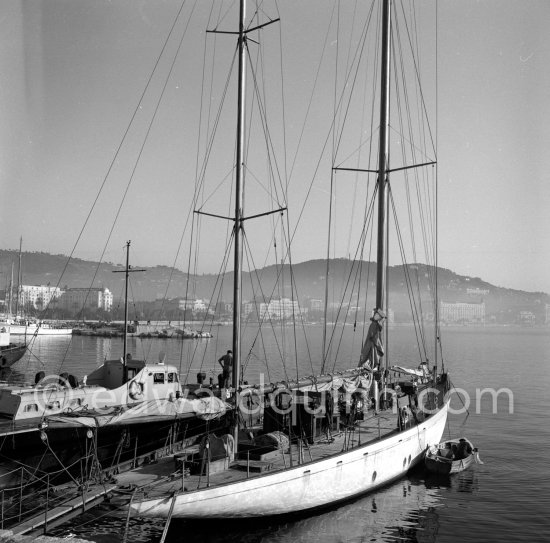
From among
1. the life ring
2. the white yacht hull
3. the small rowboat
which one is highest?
the life ring

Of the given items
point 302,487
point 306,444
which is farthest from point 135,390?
point 302,487

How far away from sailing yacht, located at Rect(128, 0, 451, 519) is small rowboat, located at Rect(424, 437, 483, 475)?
1.81 feet

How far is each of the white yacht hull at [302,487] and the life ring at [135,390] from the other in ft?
39.9

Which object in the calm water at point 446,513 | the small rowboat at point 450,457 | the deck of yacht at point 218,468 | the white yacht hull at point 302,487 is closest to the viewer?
the white yacht hull at point 302,487

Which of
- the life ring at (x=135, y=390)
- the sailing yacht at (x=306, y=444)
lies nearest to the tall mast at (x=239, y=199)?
the sailing yacht at (x=306, y=444)

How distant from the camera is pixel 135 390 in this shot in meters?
29.9

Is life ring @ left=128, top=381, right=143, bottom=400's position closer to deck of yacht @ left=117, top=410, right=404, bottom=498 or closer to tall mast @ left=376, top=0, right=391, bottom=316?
deck of yacht @ left=117, top=410, right=404, bottom=498

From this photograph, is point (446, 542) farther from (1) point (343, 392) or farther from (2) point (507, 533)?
(1) point (343, 392)

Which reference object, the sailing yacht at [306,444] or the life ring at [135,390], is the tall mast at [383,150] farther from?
the life ring at [135,390]

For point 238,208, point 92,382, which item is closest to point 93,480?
point 238,208

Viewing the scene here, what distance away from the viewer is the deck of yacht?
18.5 m

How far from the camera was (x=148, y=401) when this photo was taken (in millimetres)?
28828

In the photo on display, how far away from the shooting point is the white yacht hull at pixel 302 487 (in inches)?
701

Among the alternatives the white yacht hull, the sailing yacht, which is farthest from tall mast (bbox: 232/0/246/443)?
the white yacht hull
